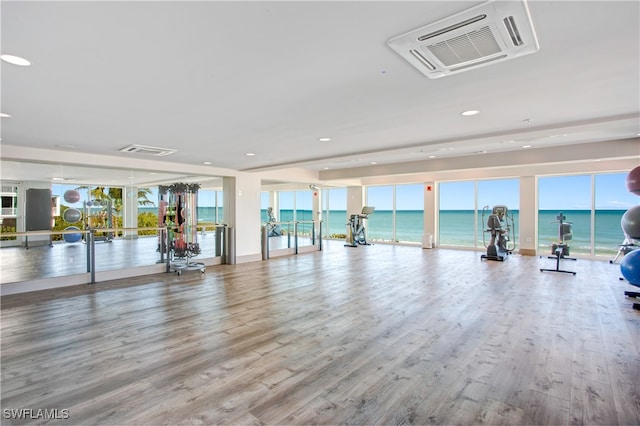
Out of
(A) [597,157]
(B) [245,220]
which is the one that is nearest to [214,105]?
(B) [245,220]

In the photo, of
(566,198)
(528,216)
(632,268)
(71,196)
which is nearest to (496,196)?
(566,198)

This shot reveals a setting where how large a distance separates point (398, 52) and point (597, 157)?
6.23 m

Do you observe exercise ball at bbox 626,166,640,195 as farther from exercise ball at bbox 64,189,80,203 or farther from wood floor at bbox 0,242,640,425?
exercise ball at bbox 64,189,80,203

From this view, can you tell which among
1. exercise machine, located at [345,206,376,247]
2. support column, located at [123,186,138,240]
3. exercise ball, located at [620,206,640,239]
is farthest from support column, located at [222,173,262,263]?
exercise ball, located at [620,206,640,239]

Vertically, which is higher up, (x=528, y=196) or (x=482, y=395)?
(x=528, y=196)

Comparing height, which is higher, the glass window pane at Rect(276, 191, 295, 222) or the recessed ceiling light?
the recessed ceiling light

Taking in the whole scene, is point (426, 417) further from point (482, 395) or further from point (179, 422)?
point (179, 422)

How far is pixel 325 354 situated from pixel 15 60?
327 centimetres

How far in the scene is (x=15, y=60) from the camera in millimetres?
2146

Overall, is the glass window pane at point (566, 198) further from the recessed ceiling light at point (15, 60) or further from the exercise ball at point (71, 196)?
the exercise ball at point (71, 196)

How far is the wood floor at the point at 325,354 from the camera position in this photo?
7.13 ft

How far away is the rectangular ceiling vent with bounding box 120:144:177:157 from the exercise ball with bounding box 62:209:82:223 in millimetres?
1575

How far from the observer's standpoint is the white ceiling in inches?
→ 66.4

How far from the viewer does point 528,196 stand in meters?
9.15
